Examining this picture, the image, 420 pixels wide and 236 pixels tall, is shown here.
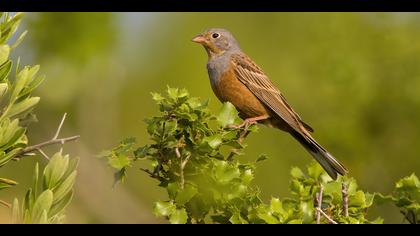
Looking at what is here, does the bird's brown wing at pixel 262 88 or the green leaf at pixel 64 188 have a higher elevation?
the bird's brown wing at pixel 262 88

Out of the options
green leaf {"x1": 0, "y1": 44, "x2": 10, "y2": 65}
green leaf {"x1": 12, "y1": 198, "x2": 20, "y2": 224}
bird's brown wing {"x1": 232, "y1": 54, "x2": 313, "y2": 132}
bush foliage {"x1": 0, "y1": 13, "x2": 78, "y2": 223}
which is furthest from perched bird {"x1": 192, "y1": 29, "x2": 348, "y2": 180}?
green leaf {"x1": 12, "y1": 198, "x2": 20, "y2": 224}

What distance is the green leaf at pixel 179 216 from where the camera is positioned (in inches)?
118

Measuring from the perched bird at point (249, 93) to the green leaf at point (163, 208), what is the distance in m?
2.82

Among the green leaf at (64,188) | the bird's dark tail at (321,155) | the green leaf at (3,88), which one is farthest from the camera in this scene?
the bird's dark tail at (321,155)

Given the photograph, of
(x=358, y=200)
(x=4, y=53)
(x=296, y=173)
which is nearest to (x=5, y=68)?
(x=4, y=53)

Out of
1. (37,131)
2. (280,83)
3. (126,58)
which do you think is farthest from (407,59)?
(37,131)

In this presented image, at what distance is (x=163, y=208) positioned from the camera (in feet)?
9.95

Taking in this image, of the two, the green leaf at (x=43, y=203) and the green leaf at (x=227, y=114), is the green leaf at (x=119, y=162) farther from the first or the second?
the green leaf at (x=227, y=114)

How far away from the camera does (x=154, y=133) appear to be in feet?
10.7

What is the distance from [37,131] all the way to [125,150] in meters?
6.66

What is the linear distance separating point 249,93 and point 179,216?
3.32 meters

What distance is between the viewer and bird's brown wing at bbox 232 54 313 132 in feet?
20.1

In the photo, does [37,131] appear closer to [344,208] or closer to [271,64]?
[271,64]

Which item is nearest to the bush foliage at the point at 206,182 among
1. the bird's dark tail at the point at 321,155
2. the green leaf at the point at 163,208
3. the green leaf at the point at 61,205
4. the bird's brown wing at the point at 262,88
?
the green leaf at the point at 163,208
